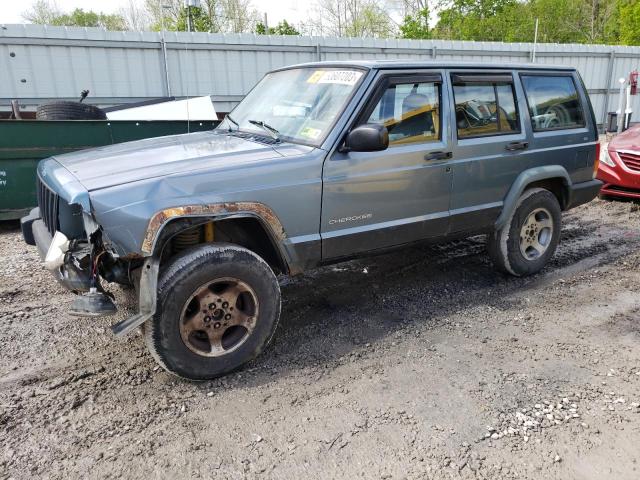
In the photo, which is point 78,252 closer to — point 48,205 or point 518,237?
point 48,205

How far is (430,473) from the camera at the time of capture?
2.44 metres

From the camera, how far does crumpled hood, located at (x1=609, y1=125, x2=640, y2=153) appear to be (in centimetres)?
743

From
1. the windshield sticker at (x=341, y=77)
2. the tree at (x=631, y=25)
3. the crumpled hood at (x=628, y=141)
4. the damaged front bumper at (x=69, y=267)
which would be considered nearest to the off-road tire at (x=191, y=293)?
the damaged front bumper at (x=69, y=267)

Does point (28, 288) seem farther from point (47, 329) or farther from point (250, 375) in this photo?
point (250, 375)

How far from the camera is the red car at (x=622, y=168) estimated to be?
7363 millimetres

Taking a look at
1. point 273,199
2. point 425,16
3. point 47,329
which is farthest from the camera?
point 425,16

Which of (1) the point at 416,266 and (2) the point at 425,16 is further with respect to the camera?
(2) the point at 425,16

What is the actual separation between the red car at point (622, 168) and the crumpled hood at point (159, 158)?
615cm

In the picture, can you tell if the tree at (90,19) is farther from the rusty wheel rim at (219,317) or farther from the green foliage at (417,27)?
the rusty wheel rim at (219,317)

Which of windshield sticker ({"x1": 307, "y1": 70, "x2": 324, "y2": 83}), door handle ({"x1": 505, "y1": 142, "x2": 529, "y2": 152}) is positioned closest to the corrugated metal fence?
door handle ({"x1": 505, "y1": 142, "x2": 529, "y2": 152})

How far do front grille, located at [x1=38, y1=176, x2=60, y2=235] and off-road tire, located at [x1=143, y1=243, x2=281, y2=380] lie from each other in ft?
2.83

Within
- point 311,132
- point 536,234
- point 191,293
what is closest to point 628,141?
point 536,234

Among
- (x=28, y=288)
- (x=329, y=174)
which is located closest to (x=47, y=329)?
(x=28, y=288)

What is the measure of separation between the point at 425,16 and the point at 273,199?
3274 cm
